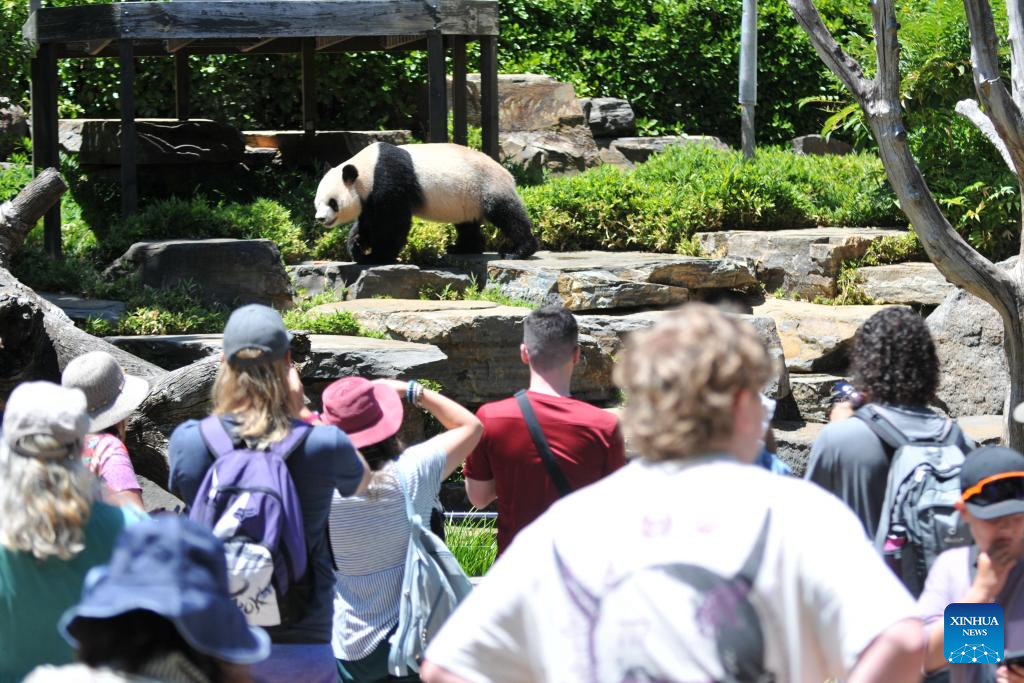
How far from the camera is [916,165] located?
5.91m

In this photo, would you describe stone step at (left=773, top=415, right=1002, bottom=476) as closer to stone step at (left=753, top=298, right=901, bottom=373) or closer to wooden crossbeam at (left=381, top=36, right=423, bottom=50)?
stone step at (left=753, top=298, right=901, bottom=373)

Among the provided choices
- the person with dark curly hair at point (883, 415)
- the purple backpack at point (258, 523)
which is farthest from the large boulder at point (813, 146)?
the purple backpack at point (258, 523)

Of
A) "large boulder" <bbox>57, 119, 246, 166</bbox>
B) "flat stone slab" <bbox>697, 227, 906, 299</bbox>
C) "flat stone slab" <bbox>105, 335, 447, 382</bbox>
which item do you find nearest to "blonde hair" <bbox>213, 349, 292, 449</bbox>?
"flat stone slab" <bbox>105, 335, 447, 382</bbox>

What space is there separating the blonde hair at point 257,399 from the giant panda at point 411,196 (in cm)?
647

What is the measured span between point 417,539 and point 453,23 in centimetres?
710

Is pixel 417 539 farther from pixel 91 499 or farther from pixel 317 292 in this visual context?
pixel 317 292

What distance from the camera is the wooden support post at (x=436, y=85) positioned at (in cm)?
955

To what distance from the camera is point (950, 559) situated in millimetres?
2684

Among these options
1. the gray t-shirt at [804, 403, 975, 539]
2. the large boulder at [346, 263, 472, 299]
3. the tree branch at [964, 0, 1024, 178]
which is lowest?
the large boulder at [346, 263, 472, 299]

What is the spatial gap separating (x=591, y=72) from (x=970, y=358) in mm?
7946

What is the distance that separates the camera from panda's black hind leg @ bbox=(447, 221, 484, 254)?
32.2 ft

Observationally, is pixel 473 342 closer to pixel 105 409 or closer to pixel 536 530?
pixel 105 409

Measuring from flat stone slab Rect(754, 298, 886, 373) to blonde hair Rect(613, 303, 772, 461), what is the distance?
689cm

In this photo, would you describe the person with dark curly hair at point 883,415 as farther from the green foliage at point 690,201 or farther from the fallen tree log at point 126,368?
the green foliage at point 690,201
